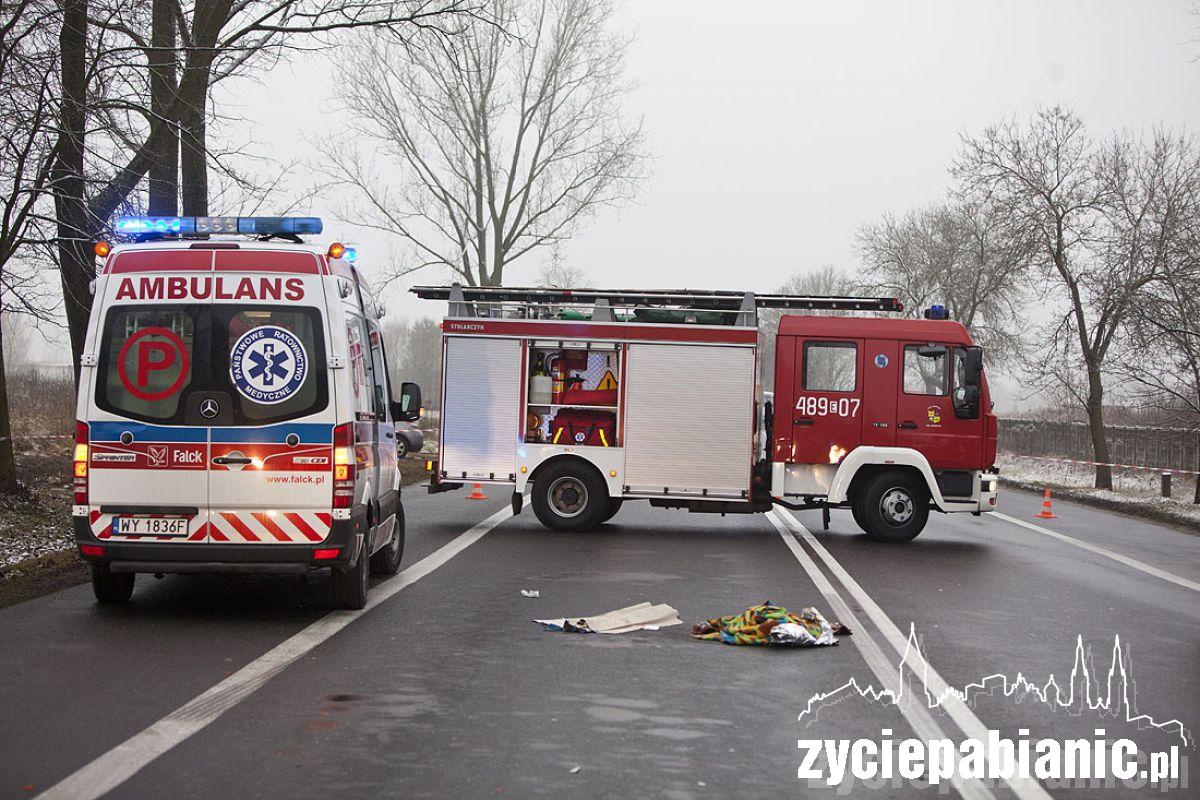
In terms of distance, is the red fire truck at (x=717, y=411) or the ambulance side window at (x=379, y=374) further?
the red fire truck at (x=717, y=411)

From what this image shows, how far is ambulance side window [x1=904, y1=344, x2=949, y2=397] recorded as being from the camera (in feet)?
53.4

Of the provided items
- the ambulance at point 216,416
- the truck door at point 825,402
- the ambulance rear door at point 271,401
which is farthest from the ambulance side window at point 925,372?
the ambulance rear door at point 271,401

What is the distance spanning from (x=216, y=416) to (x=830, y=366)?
9.57 meters

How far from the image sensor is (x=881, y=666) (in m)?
7.80

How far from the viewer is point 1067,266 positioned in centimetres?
3431

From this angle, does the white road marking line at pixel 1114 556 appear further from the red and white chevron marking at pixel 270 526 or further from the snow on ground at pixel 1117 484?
the red and white chevron marking at pixel 270 526

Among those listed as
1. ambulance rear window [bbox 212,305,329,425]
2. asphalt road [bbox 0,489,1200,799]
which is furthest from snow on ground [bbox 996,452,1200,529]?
ambulance rear window [bbox 212,305,329,425]

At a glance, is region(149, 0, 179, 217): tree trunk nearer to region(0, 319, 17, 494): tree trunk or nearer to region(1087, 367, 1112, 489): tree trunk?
region(0, 319, 17, 494): tree trunk

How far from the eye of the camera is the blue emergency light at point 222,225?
945 cm

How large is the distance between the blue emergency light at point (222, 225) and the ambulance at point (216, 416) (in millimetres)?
503

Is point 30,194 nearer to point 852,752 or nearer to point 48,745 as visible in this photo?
point 48,745

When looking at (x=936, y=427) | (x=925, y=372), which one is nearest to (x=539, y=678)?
(x=936, y=427)

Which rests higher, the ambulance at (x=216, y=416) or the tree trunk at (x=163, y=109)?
the tree trunk at (x=163, y=109)

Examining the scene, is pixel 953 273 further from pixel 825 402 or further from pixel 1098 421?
pixel 825 402
